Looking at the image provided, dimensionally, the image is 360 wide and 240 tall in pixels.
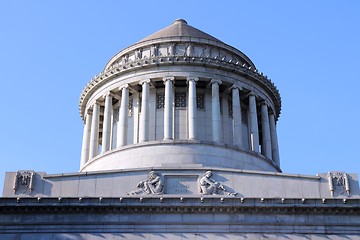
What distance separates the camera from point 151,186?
27578mm

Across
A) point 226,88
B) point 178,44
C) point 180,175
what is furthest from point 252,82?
point 180,175

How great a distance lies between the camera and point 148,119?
3625 centimetres

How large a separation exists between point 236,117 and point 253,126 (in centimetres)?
160

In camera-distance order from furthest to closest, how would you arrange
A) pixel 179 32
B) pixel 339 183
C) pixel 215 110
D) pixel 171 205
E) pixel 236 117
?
pixel 179 32 < pixel 236 117 < pixel 215 110 < pixel 339 183 < pixel 171 205

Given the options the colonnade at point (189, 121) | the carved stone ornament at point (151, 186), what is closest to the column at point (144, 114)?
the colonnade at point (189, 121)

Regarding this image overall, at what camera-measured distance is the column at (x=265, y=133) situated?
127ft

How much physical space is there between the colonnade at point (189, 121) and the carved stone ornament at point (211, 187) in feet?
23.4

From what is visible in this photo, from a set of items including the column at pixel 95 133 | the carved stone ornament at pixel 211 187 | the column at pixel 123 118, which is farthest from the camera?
the column at pixel 95 133

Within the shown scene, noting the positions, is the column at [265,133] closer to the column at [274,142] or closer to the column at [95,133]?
the column at [274,142]

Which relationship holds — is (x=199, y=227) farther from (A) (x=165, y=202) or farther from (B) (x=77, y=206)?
(B) (x=77, y=206)

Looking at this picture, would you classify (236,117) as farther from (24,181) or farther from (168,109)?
(24,181)

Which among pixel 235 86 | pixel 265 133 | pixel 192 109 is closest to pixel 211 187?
pixel 192 109

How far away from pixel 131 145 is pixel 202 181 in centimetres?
831

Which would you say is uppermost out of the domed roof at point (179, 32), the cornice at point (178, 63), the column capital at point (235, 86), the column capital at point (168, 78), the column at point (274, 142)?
the domed roof at point (179, 32)
